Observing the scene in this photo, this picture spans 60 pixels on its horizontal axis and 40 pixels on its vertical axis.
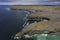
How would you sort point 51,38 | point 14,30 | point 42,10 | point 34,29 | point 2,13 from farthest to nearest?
point 2,13
point 42,10
point 14,30
point 34,29
point 51,38

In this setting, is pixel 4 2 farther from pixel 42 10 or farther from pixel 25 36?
pixel 25 36

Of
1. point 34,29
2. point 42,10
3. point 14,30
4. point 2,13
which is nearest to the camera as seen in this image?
point 34,29

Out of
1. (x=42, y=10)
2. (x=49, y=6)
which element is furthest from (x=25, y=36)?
(x=49, y=6)

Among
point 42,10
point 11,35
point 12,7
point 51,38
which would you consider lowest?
point 51,38

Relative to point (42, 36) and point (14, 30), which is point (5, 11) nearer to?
point (14, 30)

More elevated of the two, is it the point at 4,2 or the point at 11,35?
the point at 4,2

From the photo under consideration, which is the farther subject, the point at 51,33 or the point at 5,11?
the point at 5,11

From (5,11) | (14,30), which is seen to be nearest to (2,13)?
(5,11)
